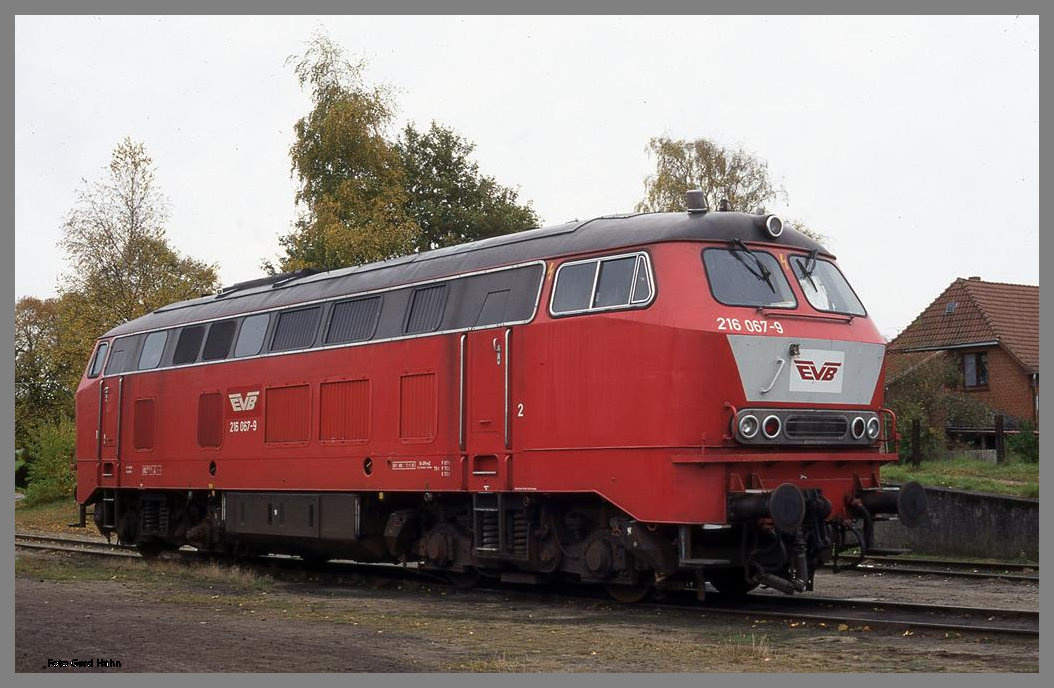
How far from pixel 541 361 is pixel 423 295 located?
2598 millimetres

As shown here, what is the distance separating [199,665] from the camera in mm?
9758

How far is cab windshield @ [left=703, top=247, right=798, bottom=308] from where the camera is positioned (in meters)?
13.2

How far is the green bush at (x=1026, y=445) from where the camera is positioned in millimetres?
27891

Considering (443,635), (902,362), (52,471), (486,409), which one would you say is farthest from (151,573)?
(902,362)

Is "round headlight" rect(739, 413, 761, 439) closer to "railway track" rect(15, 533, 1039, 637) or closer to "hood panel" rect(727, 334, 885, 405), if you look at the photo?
"hood panel" rect(727, 334, 885, 405)

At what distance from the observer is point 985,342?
1501 inches

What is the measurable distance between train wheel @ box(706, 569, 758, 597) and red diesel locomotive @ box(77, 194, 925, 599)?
0.03 metres

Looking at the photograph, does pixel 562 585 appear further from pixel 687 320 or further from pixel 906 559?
pixel 906 559

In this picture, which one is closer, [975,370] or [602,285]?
[602,285]

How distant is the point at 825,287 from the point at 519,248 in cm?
350

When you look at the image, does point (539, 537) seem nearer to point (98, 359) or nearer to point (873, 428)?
point (873, 428)

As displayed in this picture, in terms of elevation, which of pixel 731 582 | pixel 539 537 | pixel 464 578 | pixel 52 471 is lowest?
pixel 464 578

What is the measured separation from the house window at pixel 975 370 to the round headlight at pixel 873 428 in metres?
26.5

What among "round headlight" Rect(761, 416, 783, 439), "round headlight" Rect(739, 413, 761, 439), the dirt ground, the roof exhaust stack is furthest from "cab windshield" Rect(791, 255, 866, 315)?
the dirt ground
